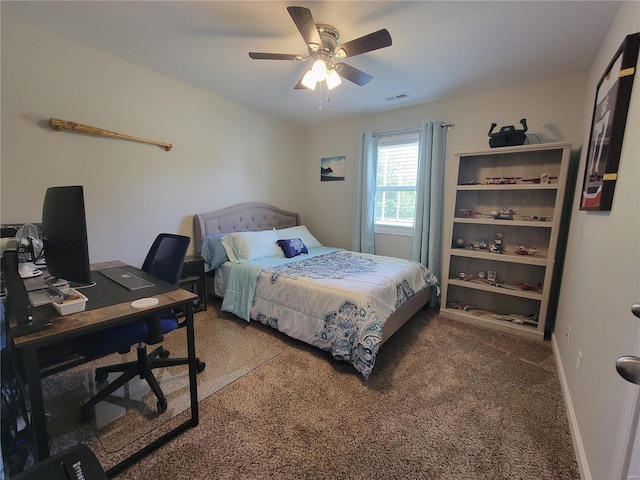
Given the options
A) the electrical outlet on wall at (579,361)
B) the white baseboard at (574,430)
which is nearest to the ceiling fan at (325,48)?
the electrical outlet on wall at (579,361)

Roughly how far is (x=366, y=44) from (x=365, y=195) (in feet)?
7.09

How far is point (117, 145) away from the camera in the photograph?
2545 mm

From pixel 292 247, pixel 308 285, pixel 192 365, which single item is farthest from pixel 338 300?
pixel 292 247

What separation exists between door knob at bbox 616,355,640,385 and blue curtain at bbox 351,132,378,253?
3.24m

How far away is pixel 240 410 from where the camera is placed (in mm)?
1650

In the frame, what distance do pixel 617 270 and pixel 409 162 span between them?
2.66 meters

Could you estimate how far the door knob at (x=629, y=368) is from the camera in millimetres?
581

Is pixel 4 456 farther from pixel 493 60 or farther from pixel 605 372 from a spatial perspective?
pixel 493 60

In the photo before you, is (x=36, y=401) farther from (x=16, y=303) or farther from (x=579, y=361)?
(x=579, y=361)

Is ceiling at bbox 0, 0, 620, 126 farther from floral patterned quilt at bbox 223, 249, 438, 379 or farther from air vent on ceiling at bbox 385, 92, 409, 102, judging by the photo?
floral patterned quilt at bbox 223, 249, 438, 379

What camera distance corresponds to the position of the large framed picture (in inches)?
52.9

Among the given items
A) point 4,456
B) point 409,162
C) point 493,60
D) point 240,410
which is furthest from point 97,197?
point 493,60

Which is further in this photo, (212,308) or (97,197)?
(212,308)

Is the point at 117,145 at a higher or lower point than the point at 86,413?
higher
